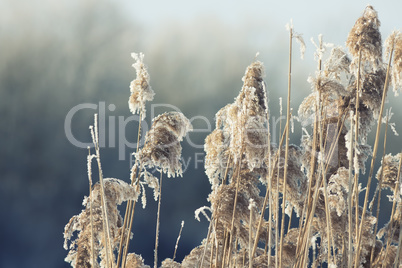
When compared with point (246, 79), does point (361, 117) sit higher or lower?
lower

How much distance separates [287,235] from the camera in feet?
12.9

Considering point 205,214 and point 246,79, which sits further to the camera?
point 246,79

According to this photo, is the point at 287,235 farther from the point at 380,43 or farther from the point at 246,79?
the point at 380,43

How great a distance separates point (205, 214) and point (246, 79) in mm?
1102

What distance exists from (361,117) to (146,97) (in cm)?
173

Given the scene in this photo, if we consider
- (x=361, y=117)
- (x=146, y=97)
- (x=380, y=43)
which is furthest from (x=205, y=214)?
(x=380, y=43)

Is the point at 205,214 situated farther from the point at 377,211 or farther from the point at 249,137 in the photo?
the point at 377,211

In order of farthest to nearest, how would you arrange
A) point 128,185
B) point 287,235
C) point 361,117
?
point 287,235, point 361,117, point 128,185

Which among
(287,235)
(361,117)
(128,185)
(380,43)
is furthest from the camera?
(287,235)

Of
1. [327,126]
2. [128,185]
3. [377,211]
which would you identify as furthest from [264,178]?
[128,185]

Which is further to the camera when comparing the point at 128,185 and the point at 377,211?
the point at 377,211

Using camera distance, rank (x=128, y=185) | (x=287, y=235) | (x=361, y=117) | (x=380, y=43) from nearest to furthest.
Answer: (x=128, y=185) < (x=380, y=43) < (x=361, y=117) < (x=287, y=235)

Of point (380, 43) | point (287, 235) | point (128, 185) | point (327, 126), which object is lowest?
point (287, 235)

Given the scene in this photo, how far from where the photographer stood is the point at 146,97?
3.17m
